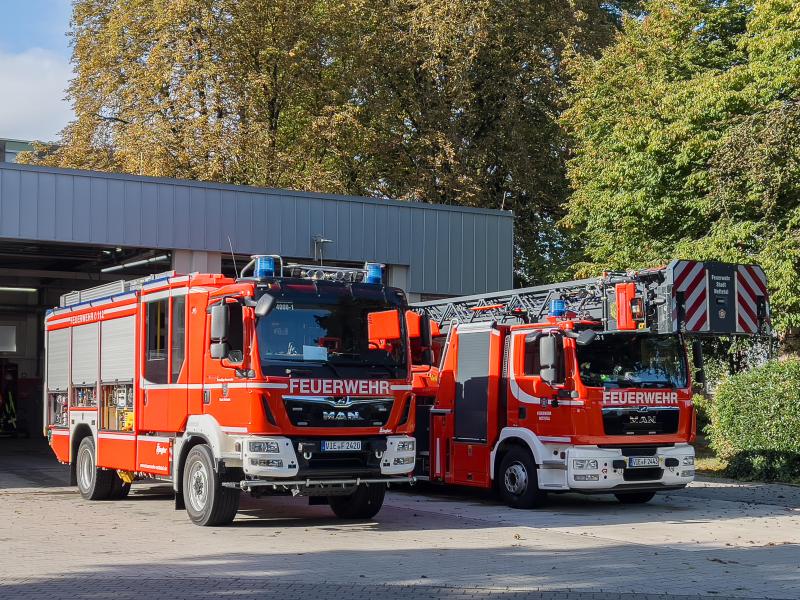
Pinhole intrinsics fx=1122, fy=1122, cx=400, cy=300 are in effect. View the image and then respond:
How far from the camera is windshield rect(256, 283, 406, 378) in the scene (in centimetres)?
1245

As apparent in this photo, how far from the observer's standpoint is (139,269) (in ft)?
82.0

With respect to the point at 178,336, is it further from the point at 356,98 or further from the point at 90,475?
the point at 356,98

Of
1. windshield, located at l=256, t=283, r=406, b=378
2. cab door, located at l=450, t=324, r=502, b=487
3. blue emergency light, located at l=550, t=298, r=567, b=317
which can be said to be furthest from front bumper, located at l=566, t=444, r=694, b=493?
windshield, located at l=256, t=283, r=406, b=378

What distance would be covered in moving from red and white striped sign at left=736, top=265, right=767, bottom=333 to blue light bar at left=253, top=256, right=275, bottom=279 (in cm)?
592

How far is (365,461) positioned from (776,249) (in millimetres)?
13974

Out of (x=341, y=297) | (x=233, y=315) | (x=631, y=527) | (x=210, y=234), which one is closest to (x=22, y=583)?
(x=233, y=315)

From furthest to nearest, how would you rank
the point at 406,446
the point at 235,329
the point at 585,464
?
the point at 585,464, the point at 406,446, the point at 235,329

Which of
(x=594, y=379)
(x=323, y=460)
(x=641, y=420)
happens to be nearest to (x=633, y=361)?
(x=594, y=379)

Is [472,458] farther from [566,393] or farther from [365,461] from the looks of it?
[365,461]

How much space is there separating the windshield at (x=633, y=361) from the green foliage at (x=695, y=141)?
746cm

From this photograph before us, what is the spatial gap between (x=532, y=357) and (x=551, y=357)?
32.0 inches

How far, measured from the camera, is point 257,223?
2158cm

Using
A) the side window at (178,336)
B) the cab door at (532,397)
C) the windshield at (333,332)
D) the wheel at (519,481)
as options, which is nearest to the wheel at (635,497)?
the wheel at (519,481)

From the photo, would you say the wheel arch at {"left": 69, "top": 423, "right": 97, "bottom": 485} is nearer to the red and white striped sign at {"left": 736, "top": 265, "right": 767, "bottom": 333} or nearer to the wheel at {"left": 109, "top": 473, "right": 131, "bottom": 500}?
the wheel at {"left": 109, "top": 473, "right": 131, "bottom": 500}
